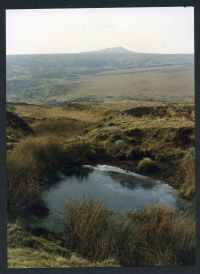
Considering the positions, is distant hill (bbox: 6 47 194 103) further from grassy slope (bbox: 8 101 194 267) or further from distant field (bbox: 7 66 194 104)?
grassy slope (bbox: 8 101 194 267)

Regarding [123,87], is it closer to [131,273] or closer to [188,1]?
[188,1]

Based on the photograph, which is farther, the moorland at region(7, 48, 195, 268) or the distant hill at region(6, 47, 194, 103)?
the distant hill at region(6, 47, 194, 103)

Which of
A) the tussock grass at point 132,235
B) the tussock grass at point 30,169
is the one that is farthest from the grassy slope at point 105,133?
the tussock grass at point 132,235

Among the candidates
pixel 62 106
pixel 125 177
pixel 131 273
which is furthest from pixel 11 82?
pixel 131 273

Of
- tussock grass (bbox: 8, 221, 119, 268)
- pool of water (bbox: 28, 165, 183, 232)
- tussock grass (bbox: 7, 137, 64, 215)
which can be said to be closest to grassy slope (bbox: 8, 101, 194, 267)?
tussock grass (bbox: 7, 137, 64, 215)

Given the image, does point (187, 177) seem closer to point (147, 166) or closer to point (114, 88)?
point (147, 166)

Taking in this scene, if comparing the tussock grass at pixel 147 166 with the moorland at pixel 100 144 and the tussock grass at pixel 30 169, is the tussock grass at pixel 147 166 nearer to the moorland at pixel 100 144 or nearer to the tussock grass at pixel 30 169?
the moorland at pixel 100 144
